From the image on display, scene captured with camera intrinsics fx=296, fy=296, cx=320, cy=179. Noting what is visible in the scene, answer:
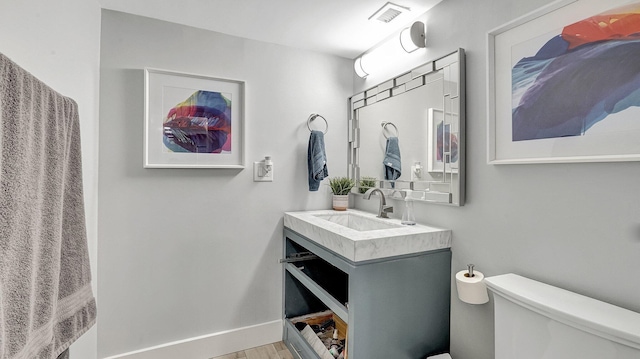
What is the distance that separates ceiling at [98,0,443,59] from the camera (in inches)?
63.2

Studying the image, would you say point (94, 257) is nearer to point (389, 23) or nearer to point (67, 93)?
point (67, 93)

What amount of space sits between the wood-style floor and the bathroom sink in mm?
922

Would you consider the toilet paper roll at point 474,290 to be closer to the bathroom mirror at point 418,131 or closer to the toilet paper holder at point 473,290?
the toilet paper holder at point 473,290

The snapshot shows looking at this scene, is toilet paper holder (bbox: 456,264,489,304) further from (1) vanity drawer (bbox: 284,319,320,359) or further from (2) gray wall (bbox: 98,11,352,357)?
(2) gray wall (bbox: 98,11,352,357)

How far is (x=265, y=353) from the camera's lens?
1.95m

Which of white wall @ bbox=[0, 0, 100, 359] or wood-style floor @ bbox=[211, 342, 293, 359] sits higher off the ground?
white wall @ bbox=[0, 0, 100, 359]

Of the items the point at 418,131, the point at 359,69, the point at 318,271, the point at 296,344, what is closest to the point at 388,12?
the point at 359,69

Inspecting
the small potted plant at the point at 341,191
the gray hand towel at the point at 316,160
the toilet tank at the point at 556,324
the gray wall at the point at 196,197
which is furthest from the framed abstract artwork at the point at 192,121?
the toilet tank at the point at 556,324

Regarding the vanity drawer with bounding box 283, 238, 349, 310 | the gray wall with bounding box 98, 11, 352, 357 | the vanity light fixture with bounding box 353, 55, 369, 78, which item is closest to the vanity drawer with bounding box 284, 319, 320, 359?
the gray wall with bounding box 98, 11, 352, 357

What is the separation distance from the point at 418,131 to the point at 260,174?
1.06 m

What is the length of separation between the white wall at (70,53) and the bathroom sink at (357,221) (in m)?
1.32

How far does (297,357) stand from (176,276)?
35.9 inches

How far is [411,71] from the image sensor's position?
5.67 ft

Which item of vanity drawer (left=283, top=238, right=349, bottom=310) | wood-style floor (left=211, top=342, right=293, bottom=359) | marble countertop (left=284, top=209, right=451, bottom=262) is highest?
marble countertop (left=284, top=209, right=451, bottom=262)
